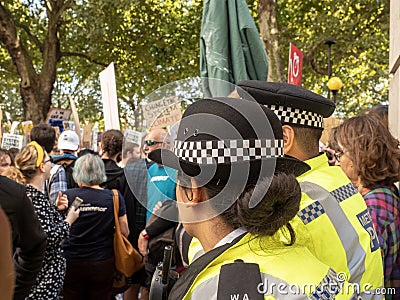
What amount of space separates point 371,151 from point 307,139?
758mm

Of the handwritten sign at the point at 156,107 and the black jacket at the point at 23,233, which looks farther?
the black jacket at the point at 23,233

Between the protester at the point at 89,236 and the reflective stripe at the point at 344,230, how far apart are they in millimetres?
3162

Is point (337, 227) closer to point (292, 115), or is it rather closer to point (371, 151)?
point (292, 115)

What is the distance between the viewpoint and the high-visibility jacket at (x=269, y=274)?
1.43 metres

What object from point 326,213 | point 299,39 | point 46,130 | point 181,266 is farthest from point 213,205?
point 299,39

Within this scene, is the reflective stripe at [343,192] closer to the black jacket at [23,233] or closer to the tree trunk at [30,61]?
the black jacket at [23,233]

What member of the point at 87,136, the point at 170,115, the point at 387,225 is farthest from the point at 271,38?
the point at 87,136

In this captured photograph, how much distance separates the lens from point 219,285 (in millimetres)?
1450

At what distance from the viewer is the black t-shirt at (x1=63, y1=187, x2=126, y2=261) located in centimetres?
487

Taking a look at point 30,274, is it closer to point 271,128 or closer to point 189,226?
point 189,226

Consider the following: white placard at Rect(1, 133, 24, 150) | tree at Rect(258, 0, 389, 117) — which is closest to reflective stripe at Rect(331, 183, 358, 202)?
white placard at Rect(1, 133, 24, 150)

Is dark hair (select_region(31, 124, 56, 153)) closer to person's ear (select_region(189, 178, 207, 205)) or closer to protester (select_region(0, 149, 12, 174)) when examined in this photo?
protester (select_region(0, 149, 12, 174))

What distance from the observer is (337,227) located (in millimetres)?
1989

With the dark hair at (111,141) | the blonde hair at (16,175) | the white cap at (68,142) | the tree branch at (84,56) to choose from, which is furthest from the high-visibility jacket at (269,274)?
the tree branch at (84,56)
